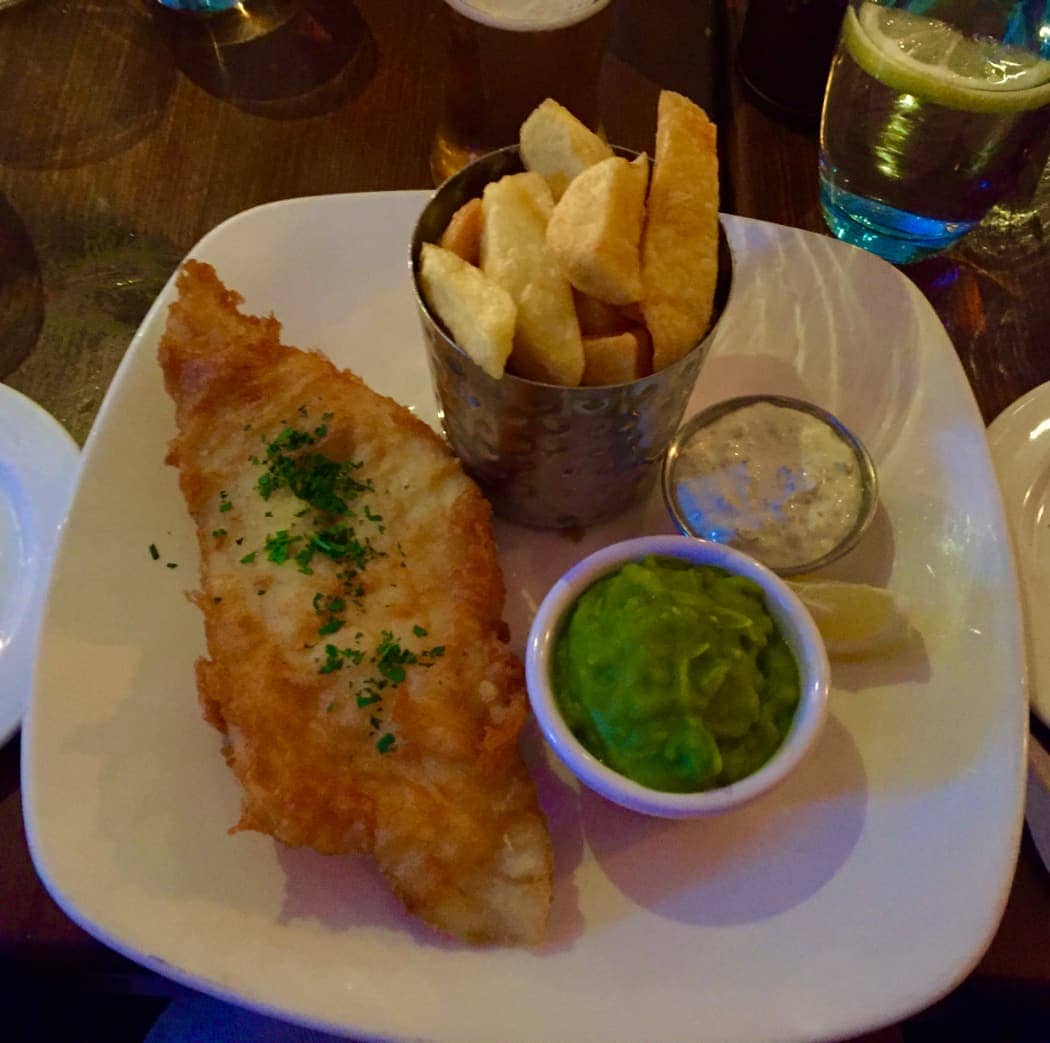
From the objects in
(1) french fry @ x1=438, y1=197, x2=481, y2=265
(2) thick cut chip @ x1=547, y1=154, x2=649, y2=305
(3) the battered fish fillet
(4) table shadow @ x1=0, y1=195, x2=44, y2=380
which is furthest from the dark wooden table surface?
(2) thick cut chip @ x1=547, y1=154, x2=649, y2=305

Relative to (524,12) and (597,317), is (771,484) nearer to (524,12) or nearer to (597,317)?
(597,317)

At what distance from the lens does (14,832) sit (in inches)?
58.5

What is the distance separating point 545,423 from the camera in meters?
1.53

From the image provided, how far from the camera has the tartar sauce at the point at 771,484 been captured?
66.0 inches

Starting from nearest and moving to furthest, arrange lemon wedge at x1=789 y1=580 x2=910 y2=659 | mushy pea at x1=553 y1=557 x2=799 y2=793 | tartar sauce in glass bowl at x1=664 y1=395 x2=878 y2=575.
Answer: mushy pea at x1=553 y1=557 x2=799 y2=793, lemon wedge at x1=789 y1=580 x2=910 y2=659, tartar sauce in glass bowl at x1=664 y1=395 x2=878 y2=575

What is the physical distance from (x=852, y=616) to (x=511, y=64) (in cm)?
134

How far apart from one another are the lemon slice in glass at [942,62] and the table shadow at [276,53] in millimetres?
1353

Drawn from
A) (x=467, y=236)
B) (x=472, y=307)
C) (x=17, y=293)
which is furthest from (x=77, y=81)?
(x=472, y=307)

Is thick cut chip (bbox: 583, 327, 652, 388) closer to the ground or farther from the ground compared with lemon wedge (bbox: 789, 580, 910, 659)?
farther from the ground

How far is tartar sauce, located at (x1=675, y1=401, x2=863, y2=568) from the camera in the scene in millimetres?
1677

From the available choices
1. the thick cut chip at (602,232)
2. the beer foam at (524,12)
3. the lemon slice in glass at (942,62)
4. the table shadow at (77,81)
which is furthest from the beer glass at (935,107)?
the table shadow at (77,81)

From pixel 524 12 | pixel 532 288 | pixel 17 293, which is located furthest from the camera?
pixel 17 293

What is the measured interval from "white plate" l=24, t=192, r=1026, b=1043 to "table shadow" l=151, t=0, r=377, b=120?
0.94m

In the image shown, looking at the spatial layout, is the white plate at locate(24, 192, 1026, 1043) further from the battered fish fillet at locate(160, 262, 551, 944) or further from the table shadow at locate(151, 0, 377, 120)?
the table shadow at locate(151, 0, 377, 120)
